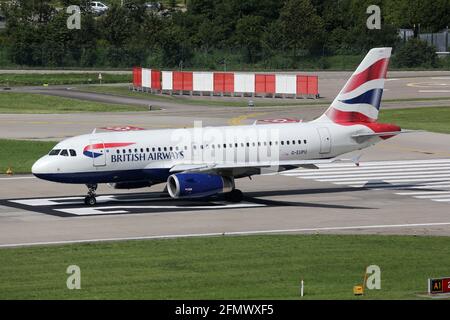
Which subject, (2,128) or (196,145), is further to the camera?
(2,128)

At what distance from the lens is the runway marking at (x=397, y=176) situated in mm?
64562

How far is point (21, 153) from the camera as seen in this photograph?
260 feet

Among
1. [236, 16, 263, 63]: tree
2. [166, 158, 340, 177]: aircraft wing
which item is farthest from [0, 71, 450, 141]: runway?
[166, 158, 340, 177]: aircraft wing

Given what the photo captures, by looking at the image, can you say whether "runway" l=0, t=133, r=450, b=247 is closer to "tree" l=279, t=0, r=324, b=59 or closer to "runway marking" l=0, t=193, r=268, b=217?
"runway marking" l=0, t=193, r=268, b=217

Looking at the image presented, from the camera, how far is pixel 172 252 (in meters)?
46.0

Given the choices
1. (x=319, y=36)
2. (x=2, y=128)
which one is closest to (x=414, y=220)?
(x=2, y=128)

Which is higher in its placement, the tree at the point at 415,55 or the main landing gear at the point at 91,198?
the tree at the point at 415,55

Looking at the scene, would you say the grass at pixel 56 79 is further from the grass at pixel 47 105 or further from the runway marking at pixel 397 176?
the runway marking at pixel 397 176

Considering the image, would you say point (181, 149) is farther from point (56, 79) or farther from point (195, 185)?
point (56, 79)

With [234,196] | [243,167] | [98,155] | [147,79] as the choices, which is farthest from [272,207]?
[147,79]

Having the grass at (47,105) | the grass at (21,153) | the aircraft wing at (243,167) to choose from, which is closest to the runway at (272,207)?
the aircraft wing at (243,167)

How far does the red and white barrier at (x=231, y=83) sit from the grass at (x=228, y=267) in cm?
Result: 7474
